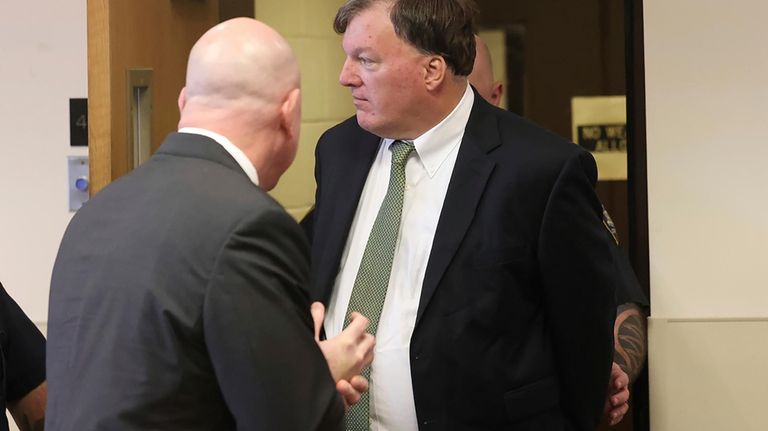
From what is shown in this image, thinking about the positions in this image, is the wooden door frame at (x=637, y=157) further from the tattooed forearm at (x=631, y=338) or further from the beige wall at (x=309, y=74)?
the beige wall at (x=309, y=74)

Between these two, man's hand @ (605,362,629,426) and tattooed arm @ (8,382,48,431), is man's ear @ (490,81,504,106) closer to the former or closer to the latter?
man's hand @ (605,362,629,426)

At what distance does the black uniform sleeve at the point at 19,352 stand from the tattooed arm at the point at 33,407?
2cm

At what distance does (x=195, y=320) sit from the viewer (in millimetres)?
1318

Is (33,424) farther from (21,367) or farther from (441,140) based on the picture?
(441,140)

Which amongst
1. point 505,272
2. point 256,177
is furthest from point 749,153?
point 256,177

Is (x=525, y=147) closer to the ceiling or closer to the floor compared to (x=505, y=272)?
closer to the ceiling

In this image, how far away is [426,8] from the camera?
2.09 meters

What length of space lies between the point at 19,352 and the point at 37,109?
1.10 metres

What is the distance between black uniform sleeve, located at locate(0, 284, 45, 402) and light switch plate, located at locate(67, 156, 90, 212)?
960mm

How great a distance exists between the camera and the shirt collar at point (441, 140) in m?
2.10

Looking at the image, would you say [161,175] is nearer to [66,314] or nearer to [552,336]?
[66,314]

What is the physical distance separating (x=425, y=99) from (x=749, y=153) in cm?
89

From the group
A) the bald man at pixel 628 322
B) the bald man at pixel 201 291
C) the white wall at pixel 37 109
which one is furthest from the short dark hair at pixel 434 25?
the white wall at pixel 37 109

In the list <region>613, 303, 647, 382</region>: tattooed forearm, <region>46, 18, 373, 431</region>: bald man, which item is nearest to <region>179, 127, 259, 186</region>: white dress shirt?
<region>46, 18, 373, 431</region>: bald man
